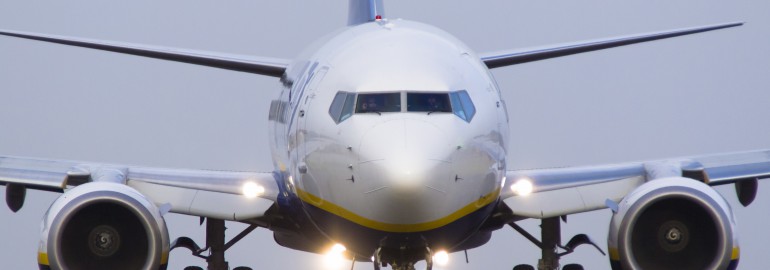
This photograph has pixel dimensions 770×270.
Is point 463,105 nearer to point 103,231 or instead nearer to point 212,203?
point 103,231

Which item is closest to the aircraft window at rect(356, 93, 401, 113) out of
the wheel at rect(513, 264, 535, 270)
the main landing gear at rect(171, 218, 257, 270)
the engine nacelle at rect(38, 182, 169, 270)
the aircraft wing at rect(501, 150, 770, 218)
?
the engine nacelle at rect(38, 182, 169, 270)

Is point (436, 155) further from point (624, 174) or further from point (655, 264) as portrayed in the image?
point (624, 174)

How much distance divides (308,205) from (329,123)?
165cm

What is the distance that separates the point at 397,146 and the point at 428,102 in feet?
4.28

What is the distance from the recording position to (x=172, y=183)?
94.0ft

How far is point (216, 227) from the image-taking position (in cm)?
3058

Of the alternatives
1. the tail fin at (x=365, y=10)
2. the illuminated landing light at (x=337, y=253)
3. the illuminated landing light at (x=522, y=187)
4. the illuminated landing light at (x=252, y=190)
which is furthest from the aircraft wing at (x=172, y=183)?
the tail fin at (x=365, y=10)

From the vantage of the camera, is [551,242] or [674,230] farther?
[551,242]

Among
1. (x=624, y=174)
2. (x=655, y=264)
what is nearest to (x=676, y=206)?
(x=655, y=264)

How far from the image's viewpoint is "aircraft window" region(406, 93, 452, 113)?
2247 centimetres

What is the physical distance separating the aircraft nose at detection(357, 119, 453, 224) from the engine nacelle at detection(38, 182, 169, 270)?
4219mm

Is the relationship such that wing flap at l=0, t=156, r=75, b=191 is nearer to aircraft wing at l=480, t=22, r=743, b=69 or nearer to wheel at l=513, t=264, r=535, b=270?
aircraft wing at l=480, t=22, r=743, b=69

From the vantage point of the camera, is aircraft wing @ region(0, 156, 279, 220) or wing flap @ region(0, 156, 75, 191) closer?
aircraft wing @ region(0, 156, 279, 220)

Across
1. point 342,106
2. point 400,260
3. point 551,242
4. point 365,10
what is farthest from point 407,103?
point 365,10
